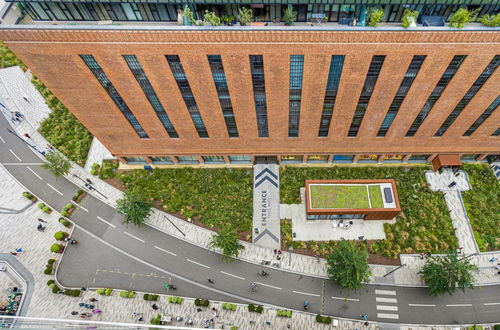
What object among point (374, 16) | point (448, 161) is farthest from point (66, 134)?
point (448, 161)

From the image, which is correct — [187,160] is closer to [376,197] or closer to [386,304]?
[376,197]

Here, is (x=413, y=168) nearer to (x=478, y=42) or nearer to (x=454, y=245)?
(x=454, y=245)

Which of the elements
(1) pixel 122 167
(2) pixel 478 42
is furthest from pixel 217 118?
(2) pixel 478 42

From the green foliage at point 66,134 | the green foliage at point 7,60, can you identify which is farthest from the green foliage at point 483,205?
the green foliage at point 7,60

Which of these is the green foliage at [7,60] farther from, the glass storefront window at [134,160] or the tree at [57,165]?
the glass storefront window at [134,160]

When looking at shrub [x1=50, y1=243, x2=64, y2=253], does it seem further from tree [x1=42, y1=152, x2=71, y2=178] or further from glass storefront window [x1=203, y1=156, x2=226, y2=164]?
glass storefront window [x1=203, y1=156, x2=226, y2=164]

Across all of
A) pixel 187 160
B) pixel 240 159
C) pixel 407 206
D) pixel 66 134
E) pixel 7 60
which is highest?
pixel 7 60
